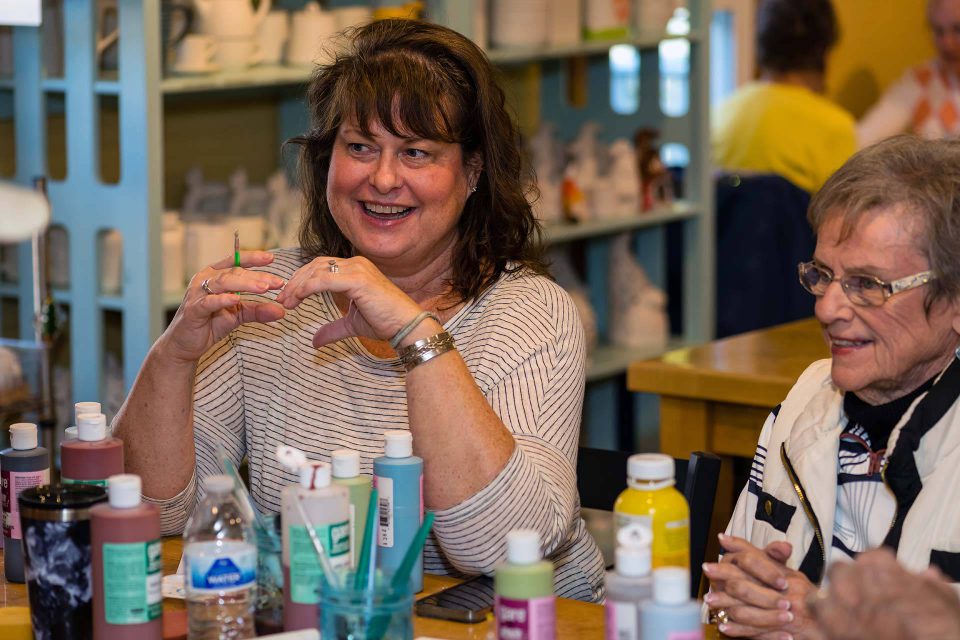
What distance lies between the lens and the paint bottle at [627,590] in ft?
3.87

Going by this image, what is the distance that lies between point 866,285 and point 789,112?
3.16m

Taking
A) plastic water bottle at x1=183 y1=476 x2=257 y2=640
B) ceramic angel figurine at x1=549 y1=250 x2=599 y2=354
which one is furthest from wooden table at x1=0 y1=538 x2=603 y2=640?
ceramic angel figurine at x1=549 y1=250 x2=599 y2=354

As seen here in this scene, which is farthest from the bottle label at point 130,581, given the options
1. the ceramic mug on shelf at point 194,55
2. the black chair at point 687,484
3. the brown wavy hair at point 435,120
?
the ceramic mug on shelf at point 194,55

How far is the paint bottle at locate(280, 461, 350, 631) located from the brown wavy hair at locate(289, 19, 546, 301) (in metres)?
0.69

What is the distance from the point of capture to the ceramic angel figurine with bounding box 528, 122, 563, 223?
12.9ft

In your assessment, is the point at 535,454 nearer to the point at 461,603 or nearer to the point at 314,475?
the point at 461,603

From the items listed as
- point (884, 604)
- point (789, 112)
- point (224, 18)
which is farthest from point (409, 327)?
point (789, 112)

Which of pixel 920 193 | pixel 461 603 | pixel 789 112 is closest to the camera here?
pixel 461 603

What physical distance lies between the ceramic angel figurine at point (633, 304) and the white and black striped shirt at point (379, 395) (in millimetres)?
2293

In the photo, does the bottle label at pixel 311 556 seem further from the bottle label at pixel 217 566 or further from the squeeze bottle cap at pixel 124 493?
the squeeze bottle cap at pixel 124 493

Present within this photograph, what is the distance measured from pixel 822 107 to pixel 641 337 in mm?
1171

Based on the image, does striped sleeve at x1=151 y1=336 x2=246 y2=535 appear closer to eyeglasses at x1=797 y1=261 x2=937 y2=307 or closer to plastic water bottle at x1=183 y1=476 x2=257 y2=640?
plastic water bottle at x1=183 y1=476 x2=257 y2=640

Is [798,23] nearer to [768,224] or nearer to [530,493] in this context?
[768,224]

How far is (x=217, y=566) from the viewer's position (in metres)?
1.31
